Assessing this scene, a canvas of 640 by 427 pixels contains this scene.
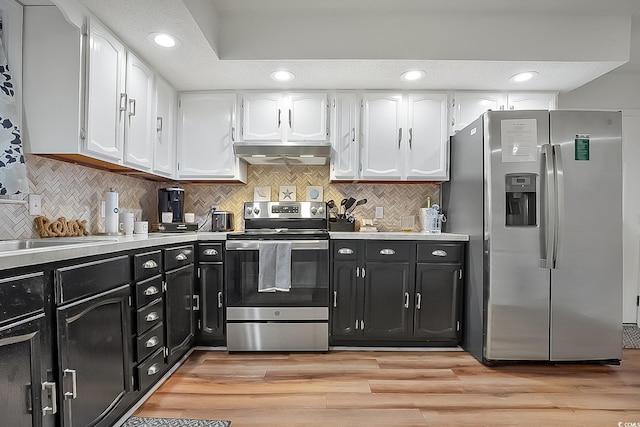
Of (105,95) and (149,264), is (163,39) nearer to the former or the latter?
(105,95)

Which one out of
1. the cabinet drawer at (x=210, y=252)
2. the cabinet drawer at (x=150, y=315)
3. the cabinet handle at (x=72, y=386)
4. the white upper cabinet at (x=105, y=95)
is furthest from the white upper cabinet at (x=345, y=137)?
the cabinet handle at (x=72, y=386)

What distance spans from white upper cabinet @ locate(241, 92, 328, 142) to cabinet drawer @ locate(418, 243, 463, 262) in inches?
51.1

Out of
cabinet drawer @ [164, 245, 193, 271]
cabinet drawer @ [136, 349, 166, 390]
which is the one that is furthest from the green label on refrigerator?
cabinet drawer @ [136, 349, 166, 390]

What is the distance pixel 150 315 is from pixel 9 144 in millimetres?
1134

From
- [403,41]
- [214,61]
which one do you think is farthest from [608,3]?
[214,61]

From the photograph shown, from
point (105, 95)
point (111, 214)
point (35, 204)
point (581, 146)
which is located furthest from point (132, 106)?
point (581, 146)

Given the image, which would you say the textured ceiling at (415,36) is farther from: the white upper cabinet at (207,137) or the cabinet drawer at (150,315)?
the cabinet drawer at (150,315)

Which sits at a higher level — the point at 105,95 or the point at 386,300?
the point at 105,95

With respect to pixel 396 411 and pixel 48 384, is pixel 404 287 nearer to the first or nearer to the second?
pixel 396 411

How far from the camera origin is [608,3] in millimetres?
2453

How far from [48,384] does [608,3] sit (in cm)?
381

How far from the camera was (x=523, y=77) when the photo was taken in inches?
114

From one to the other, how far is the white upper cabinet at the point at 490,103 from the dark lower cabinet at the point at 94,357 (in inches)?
115

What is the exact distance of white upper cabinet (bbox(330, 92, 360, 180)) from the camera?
3.21 m
